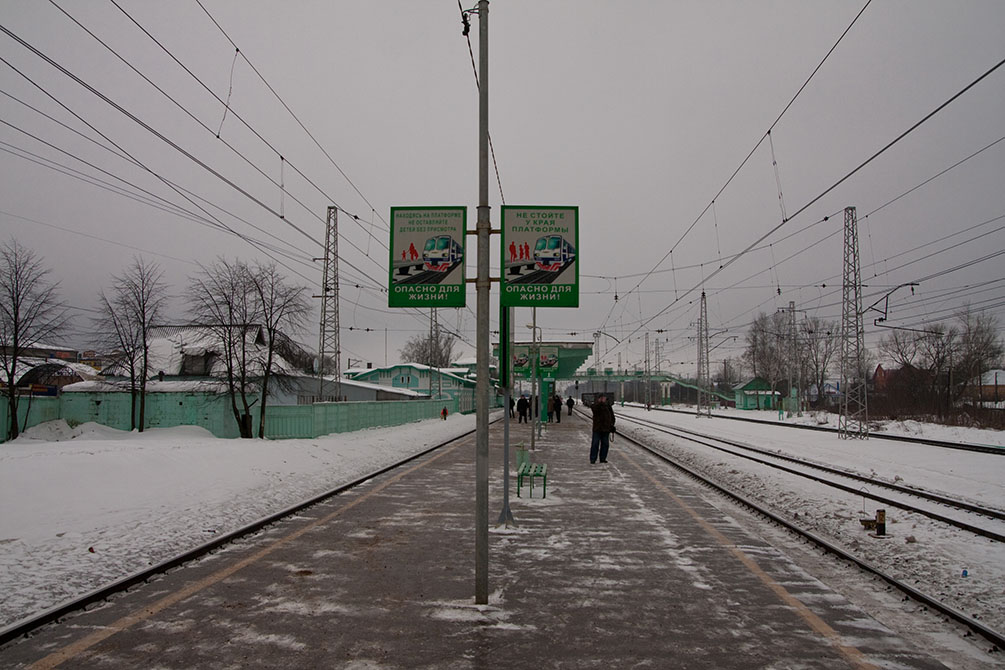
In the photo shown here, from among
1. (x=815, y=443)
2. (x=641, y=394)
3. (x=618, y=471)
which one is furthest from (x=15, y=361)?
(x=641, y=394)

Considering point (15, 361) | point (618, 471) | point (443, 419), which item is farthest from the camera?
point (443, 419)

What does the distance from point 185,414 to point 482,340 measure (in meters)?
26.7

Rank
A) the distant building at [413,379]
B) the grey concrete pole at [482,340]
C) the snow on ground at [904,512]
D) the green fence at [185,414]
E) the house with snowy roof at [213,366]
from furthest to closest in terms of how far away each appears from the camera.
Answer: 1. the distant building at [413,379]
2. the house with snowy roof at [213,366]
3. the green fence at [185,414]
4. the snow on ground at [904,512]
5. the grey concrete pole at [482,340]

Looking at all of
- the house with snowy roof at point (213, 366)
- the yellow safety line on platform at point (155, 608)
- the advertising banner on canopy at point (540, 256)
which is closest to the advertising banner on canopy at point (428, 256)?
the advertising banner on canopy at point (540, 256)

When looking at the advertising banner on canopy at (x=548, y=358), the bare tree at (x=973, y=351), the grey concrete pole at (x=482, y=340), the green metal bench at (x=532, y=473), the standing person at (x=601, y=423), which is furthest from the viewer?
the bare tree at (x=973, y=351)

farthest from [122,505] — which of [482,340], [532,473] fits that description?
[482,340]

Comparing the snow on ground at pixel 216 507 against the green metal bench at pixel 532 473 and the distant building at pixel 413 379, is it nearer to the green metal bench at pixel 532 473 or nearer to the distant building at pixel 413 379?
the green metal bench at pixel 532 473

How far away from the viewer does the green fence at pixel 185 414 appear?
27.0 m

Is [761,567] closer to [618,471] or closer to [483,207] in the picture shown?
[483,207]

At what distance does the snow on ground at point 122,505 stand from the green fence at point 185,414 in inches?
321

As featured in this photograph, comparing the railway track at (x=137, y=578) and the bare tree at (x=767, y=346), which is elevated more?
the bare tree at (x=767, y=346)

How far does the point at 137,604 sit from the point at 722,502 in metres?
9.18

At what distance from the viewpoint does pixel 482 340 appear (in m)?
5.89

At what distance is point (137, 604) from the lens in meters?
5.68
